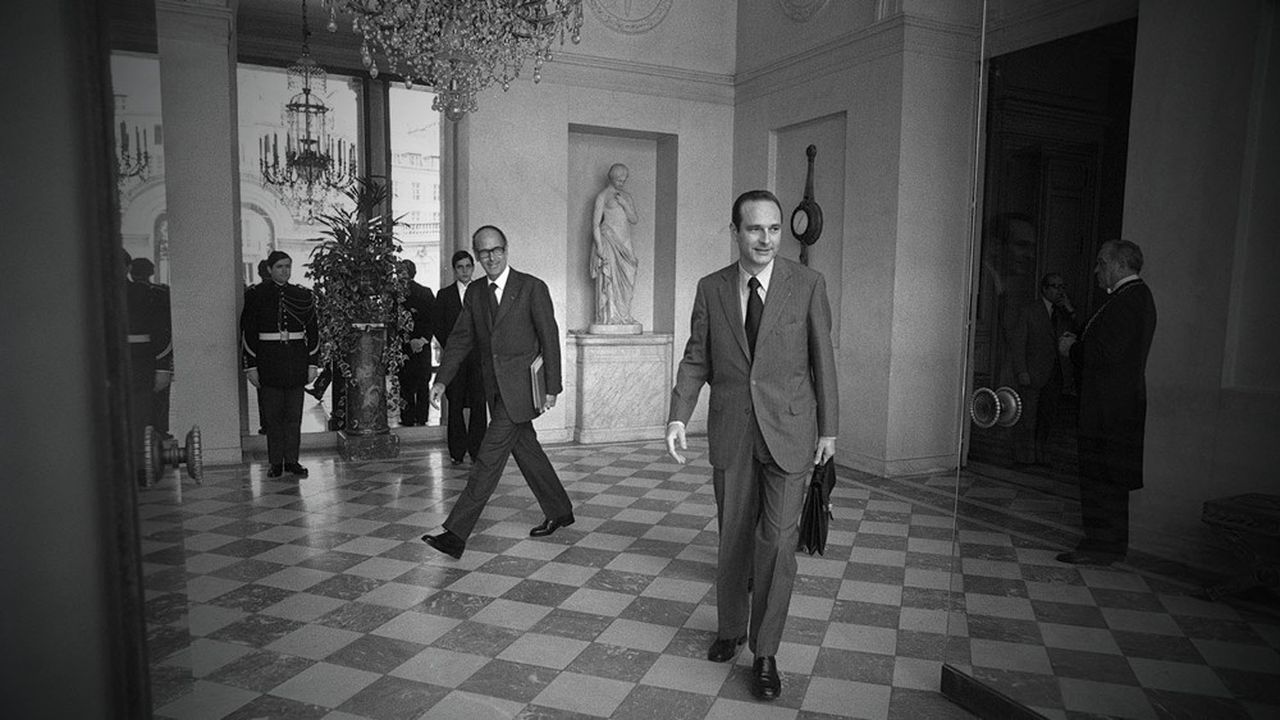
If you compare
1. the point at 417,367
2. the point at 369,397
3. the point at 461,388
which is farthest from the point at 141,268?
the point at 417,367

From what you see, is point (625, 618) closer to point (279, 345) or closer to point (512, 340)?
point (512, 340)

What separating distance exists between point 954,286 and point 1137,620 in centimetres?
541

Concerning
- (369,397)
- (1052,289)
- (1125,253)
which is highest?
Answer: (1125,253)

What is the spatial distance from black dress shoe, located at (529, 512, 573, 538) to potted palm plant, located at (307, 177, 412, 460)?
3018 mm

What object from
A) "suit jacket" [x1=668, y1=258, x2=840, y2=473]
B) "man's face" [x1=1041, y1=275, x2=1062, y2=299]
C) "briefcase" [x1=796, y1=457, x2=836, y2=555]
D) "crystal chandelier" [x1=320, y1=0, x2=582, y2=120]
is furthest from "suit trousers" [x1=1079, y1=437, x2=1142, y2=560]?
"crystal chandelier" [x1=320, y1=0, x2=582, y2=120]

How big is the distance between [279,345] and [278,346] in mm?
12

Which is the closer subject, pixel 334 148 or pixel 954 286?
pixel 954 286

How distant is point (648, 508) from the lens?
608cm

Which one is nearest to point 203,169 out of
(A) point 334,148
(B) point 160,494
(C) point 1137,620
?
(A) point 334,148

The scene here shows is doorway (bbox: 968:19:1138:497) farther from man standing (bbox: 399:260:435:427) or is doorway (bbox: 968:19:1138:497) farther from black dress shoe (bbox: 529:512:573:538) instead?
man standing (bbox: 399:260:435:427)

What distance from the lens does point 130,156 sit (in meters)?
1.27

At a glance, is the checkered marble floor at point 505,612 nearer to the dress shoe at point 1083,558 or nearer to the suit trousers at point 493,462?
the suit trousers at point 493,462

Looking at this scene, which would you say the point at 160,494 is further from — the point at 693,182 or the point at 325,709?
the point at 693,182

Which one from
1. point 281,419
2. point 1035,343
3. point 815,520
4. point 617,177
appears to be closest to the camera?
point 1035,343
